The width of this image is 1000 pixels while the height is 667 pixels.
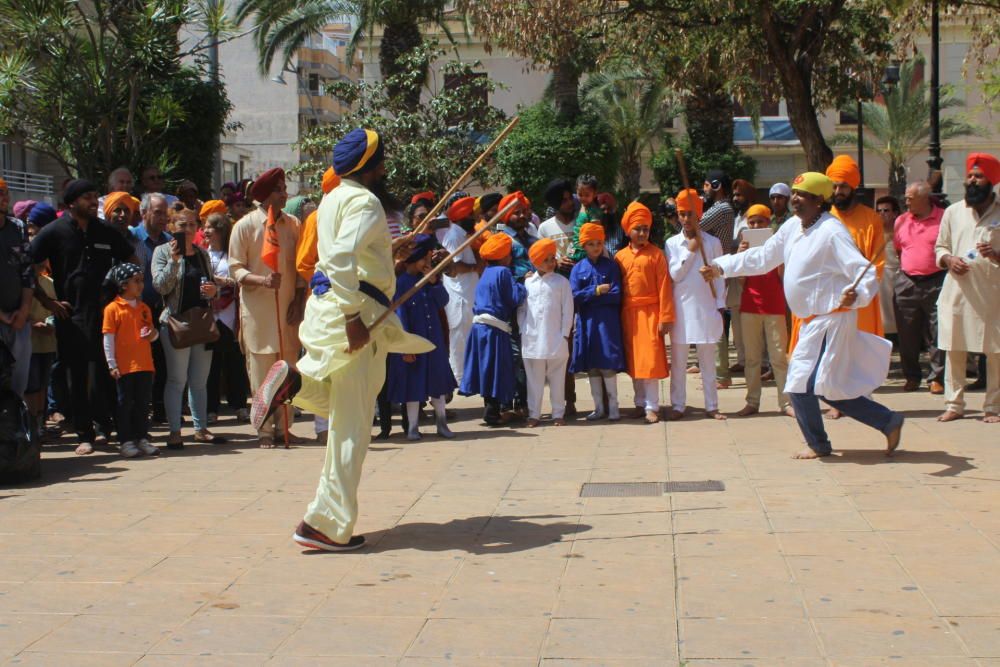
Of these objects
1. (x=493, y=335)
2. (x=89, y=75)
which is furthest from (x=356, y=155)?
(x=89, y=75)

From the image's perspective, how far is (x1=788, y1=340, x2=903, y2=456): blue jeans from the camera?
8.52 meters

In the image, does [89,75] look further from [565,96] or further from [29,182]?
[565,96]

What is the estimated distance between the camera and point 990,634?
474 cm

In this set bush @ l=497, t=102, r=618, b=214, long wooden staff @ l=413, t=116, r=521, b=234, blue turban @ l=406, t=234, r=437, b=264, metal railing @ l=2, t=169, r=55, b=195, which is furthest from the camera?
bush @ l=497, t=102, r=618, b=214

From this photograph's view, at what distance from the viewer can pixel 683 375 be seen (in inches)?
432

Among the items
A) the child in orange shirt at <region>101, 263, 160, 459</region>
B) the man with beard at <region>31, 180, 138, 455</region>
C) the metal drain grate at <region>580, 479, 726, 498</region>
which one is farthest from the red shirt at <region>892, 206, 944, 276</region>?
the man with beard at <region>31, 180, 138, 455</region>

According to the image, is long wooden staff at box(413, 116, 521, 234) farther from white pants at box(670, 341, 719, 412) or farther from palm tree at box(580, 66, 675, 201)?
palm tree at box(580, 66, 675, 201)

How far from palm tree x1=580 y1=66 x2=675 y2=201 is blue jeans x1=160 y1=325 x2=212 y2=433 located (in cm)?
3297

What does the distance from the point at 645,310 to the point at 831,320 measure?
2.63 meters

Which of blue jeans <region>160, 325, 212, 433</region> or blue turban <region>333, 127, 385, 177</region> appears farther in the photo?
blue jeans <region>160, 325, 212, 433</region>

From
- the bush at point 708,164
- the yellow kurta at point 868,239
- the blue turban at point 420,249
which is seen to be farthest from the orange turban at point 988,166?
the bush at point 708,164

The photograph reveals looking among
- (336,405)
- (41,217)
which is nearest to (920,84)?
(41,217)

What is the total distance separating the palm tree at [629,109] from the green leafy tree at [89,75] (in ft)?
81.8

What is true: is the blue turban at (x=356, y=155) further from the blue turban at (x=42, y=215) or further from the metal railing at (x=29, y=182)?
the metal railing at (x=29, y=182)
